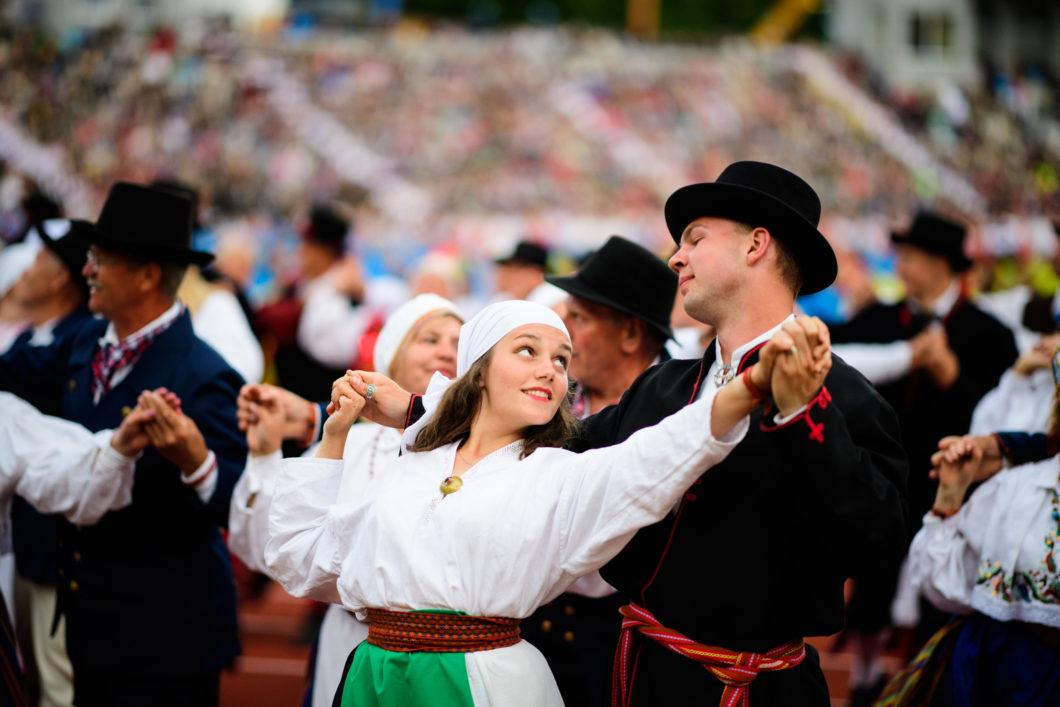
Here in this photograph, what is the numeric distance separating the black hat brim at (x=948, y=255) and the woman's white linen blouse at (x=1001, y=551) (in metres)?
2.40

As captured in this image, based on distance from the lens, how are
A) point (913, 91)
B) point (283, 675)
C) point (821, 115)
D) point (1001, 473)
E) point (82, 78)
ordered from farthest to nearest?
point (913, 91) < point (821, 115) < point (82, 78) < point (283, 675) < point (1001, 473)

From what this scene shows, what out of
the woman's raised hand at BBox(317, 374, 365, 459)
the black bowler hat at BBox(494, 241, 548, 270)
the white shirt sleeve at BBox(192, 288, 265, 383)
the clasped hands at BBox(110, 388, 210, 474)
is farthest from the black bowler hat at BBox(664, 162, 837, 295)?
the black bowler hat at BBox(494, 241, 548, 270)

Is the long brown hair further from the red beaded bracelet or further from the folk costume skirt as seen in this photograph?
the red beaded bracelet

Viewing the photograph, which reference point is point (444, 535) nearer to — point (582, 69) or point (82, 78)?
point (82, 78)

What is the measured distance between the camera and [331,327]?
723 centimetres

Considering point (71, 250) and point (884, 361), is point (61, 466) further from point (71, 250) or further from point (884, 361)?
point (884, 361)

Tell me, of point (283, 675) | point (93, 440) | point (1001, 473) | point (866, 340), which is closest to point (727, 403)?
point (1001, 473)

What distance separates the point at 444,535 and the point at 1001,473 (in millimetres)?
1919

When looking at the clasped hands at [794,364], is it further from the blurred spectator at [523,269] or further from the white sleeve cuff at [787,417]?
the blurred spectator at [523,269]

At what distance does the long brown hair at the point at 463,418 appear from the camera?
2.88m

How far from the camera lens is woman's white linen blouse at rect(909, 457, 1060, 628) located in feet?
10.5

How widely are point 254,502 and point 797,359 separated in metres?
2.06

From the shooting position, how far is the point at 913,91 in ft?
138

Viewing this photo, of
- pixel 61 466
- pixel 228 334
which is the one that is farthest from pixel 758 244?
pixel 228 334
